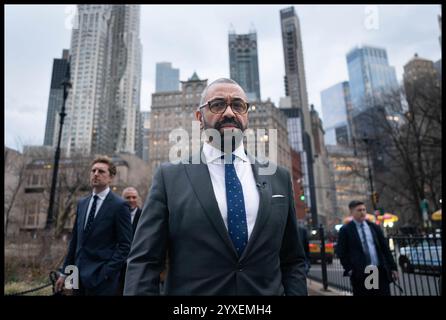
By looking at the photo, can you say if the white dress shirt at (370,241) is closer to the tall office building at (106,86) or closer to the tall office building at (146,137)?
the tall office building at (146,137)

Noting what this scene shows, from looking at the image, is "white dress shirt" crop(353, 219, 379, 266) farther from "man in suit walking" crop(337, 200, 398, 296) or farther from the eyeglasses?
the eyeglasses

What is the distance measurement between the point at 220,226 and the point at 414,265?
21.6 ft

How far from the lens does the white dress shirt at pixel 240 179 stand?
161 centimetres

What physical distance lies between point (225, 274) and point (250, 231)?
252 millimetres

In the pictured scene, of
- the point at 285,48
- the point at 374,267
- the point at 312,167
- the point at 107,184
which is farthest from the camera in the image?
the point at 285,48

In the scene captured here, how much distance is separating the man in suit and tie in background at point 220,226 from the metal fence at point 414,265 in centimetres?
343

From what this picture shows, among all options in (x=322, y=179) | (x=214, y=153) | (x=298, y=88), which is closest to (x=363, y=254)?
(x=214, y=153)

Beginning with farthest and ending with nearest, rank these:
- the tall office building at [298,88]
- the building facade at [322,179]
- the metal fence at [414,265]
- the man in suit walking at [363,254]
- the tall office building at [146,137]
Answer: the building facade at [322,179], the tall office building at [298,88], the tall office building at [146,137], the metal fence at [414,265], the man in suit walking at [363,254]

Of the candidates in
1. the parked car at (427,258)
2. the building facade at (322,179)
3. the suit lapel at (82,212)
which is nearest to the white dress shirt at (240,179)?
the suit lapel at (82,212)

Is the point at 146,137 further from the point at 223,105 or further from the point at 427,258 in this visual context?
the point at 223,105

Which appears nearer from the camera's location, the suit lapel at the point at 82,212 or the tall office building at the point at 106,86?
the suit lapel at the point at 82,212

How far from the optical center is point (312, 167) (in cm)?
11694
